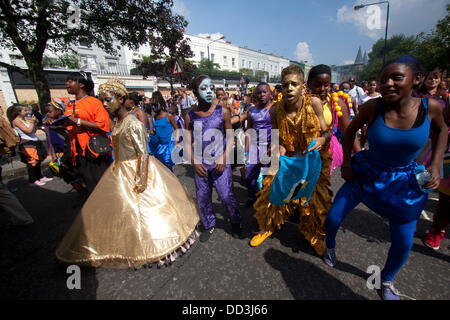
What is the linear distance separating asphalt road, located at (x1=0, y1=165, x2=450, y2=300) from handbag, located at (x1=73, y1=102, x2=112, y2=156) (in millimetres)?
1441

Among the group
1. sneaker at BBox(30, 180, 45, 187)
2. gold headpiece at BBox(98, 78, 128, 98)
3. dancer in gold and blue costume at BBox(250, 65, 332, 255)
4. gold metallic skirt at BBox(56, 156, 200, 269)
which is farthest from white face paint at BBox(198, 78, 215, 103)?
sneaker at BBox(30, 180, 45, 187)

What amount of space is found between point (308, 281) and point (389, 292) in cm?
69

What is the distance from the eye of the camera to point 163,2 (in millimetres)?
9172

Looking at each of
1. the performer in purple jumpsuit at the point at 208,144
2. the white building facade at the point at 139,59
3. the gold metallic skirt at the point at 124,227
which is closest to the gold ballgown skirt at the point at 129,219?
the gold metallic skirt at the point at 124,227

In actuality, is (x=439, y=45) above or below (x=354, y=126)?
above

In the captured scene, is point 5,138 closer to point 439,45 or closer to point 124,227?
point 124,227

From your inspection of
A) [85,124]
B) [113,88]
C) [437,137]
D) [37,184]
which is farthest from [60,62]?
[437,137]

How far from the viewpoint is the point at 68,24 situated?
7883 millimetres

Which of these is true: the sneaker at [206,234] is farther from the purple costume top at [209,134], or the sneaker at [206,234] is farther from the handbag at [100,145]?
the handbag at [100,145]

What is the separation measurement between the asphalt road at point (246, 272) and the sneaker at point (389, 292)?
100mm

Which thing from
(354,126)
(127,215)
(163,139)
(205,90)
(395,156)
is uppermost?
(205,90)

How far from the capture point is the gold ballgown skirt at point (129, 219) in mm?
2340

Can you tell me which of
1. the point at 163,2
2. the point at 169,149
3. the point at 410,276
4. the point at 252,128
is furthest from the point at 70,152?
the point at 163,2

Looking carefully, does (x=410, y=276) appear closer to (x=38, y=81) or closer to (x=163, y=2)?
(x=38, y=81)
